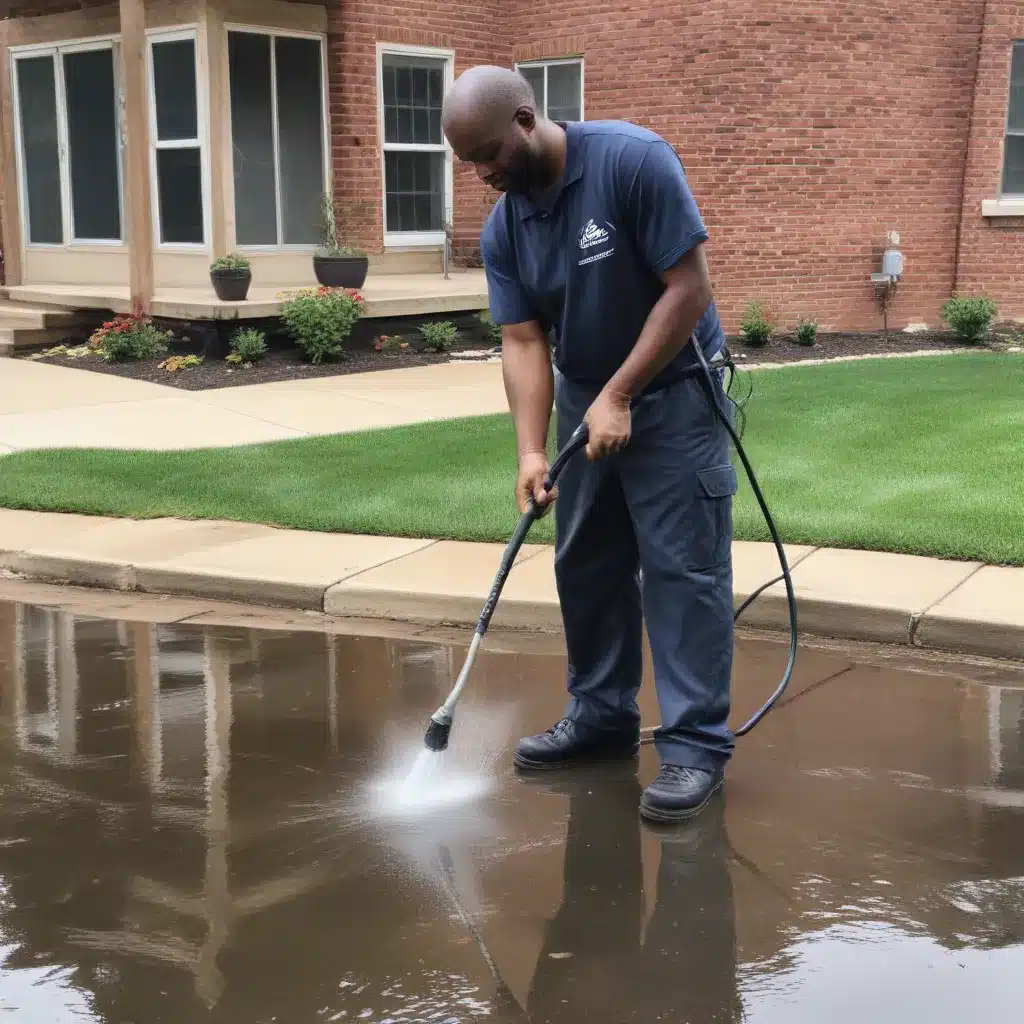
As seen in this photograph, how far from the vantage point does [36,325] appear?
14703 millimetres

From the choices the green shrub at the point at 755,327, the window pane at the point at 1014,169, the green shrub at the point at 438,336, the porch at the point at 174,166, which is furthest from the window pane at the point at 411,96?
the window pane at the point at 1014,169

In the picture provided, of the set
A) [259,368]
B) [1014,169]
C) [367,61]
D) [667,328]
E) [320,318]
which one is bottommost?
[259,368]

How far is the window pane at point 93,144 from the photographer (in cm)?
1552

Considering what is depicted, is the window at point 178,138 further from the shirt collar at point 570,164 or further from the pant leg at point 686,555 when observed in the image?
the pant leg at point 686,555

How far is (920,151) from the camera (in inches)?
618

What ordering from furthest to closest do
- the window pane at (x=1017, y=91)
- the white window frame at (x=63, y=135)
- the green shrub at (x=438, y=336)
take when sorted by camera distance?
1. the window pane at (x=1017, y=91)
2. the white window frame at (x=63, y=135)
3. the green shrub at (x=438, y=336)

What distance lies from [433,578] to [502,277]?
243 centimetres

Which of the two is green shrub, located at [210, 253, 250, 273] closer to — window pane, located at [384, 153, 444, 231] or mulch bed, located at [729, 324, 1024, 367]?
window pane, located at [384, 153, 444, 231]

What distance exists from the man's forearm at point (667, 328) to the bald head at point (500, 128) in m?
0.45

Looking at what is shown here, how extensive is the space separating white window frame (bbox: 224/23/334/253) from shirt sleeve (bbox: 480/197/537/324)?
443 inches

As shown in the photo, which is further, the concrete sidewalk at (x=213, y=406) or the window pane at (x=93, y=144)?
the window pane at (x=93, y=144)

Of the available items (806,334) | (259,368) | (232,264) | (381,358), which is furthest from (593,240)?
(806,334)

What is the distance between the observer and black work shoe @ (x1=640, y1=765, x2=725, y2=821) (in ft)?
12.4

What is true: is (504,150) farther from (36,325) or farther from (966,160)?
(966,160)
